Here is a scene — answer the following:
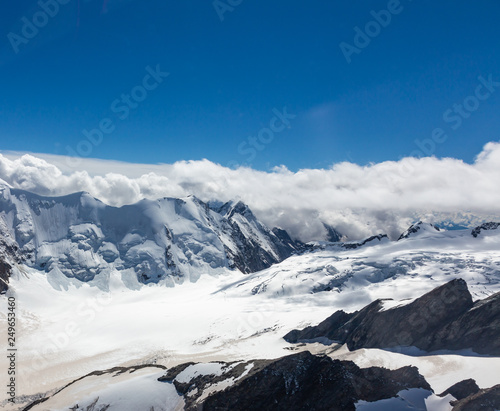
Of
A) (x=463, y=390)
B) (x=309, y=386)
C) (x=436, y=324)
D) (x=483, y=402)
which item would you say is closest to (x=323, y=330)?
(x=436, y=324)

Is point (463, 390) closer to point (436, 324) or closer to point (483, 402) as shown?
point (483, 402)

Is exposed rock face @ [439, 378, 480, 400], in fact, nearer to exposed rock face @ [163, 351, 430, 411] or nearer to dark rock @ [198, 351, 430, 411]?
dark rock @ [198, 351, 430, 411]

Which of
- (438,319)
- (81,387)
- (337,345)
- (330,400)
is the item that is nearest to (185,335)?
(337,345)

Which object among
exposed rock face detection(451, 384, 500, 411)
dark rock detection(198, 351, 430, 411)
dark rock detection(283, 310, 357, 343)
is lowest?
exposed rock face detection(451, 384, 500, 411)

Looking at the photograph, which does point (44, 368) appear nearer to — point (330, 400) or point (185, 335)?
point (185, 335)

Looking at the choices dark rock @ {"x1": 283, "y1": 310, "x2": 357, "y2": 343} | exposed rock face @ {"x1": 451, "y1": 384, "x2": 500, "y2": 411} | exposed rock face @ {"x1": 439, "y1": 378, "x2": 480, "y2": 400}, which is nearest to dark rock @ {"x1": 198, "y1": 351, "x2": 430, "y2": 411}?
exposed rock face @ {"x1": 439, "y1": 378, "x2": 480, "y2": 400}
